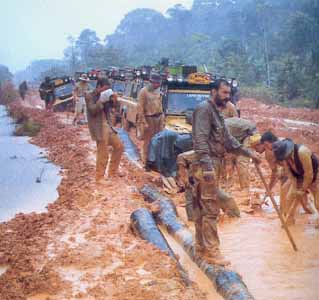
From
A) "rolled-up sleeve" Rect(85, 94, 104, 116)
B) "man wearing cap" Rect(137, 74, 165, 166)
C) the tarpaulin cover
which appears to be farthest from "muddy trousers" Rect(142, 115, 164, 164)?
"rolled-up sleeve" Rect(85, 94, 104, 116)

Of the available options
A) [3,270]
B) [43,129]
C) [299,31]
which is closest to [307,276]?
[3,270]

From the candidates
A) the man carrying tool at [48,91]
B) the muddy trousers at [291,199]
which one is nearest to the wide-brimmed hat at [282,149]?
the muddy trousers at [291,199]

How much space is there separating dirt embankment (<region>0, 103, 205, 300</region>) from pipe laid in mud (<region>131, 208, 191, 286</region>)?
0.32ft

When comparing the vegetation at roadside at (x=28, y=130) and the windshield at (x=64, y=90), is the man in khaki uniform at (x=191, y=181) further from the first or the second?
the windshield at (x=64, y=90)

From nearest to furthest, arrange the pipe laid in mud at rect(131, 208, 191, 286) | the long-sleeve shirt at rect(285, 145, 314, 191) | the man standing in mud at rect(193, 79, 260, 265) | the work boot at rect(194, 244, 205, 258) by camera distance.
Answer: the man standing in mud at rect(193, 79, 260, 265) < the work boot at rect(194, 244, 205, 258) < the pipe laid in mud at rect(131, 208, 191, 286) < the long-sleeve shirt at rect(285, 145, 314, 191)

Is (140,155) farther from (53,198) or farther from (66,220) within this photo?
(66,220)

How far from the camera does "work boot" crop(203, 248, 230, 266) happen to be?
5469mm

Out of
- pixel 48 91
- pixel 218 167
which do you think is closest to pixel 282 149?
pixel 218 167

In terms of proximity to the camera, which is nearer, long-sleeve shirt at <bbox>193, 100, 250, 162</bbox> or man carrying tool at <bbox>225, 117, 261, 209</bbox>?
long-sleeve shirt at <bbox>193, 100, 250, 162</bbox>

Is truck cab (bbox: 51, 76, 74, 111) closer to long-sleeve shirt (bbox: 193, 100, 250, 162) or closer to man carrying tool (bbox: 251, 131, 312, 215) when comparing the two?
man carrying tool (bbox: 251, 131, 312, 215)

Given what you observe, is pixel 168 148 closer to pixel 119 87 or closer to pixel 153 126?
pixel 153 126

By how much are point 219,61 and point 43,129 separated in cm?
2267

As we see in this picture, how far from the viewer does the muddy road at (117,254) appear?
5023 mm

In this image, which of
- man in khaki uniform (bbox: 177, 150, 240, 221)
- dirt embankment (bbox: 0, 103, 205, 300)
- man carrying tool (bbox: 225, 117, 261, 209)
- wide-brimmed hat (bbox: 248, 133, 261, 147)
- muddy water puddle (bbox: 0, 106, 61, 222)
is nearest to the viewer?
dirt embankment (bbox: 0, 103, 205, 300)
